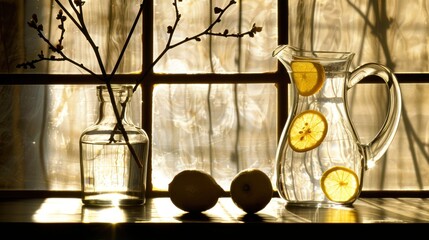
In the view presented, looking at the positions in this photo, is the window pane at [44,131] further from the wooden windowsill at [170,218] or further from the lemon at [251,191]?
the lemon at [251,191]

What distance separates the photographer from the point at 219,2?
4.93ft

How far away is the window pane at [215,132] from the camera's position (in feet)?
4.89

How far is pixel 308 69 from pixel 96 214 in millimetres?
412

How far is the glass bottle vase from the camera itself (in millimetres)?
1243

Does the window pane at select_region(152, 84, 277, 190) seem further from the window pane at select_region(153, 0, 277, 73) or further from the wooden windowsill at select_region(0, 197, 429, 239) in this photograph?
the wooden windowsill at select_region(0, 197, 429, 239)

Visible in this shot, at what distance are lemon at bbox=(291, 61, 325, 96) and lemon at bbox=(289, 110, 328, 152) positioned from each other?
1.5 inches

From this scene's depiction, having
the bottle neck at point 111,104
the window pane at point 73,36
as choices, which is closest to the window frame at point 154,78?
the window pane at point 73,36

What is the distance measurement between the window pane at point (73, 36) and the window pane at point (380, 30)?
0.34 m

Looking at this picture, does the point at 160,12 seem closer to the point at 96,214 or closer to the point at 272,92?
the point at 272,92

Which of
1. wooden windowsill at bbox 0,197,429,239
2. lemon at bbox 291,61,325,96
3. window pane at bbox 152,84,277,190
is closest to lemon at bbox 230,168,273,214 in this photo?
wooden windowsill at bbox 0,197,429,239

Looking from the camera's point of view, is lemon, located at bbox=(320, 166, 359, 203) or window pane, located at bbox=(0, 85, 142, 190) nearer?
lemon, located at bbox=(320, 166, 359, 203)

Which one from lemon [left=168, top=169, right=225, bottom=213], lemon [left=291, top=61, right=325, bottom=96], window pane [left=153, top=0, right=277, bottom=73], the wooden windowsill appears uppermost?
window pane [left=153, top=0, right=277, bottom=73]

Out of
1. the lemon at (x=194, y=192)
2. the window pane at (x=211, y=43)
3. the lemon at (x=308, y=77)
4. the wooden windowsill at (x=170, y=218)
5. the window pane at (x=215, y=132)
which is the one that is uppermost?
the window pane at (x=211, y=43)

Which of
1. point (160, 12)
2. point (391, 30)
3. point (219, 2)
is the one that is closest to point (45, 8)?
point (160, 12)
